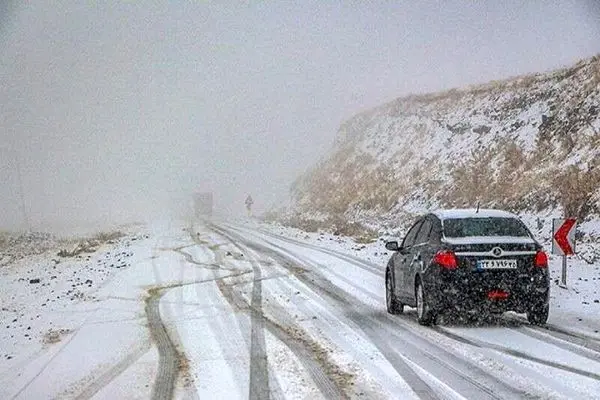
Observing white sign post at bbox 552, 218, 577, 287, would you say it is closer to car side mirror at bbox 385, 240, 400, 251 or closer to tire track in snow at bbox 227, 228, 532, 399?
car side mirror at bbox 385, 240, 400, 251

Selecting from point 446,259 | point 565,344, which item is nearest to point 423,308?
point 446,259

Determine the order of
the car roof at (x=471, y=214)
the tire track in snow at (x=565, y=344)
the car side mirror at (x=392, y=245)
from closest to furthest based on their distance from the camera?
the tire track in snow at (x=565, y=344)
the car roof at (x=471, y=214)
the car side mirror at (x=392, y=245)

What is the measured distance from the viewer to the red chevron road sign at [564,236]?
40.9 feet

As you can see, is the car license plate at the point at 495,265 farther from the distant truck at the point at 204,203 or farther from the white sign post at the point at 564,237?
the distant truck at the point at 204,203

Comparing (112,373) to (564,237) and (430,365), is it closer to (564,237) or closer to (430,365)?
(430,365)

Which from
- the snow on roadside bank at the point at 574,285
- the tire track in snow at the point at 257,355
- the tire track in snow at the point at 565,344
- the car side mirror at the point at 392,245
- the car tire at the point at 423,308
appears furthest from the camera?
the car side mirror at the point at 392,245

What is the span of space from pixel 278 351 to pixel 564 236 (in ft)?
23.9

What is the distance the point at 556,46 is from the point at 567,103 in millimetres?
25398

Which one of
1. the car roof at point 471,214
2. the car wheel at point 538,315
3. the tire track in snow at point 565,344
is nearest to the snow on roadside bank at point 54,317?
the car roof at point 471,214

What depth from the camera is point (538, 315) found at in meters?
8.97

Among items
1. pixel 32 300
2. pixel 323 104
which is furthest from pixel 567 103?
pixel 323 104

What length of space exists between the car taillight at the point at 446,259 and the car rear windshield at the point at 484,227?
468mm

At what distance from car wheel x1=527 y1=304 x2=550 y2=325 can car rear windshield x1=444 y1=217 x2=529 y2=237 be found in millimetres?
1054

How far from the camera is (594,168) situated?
66.7ft
